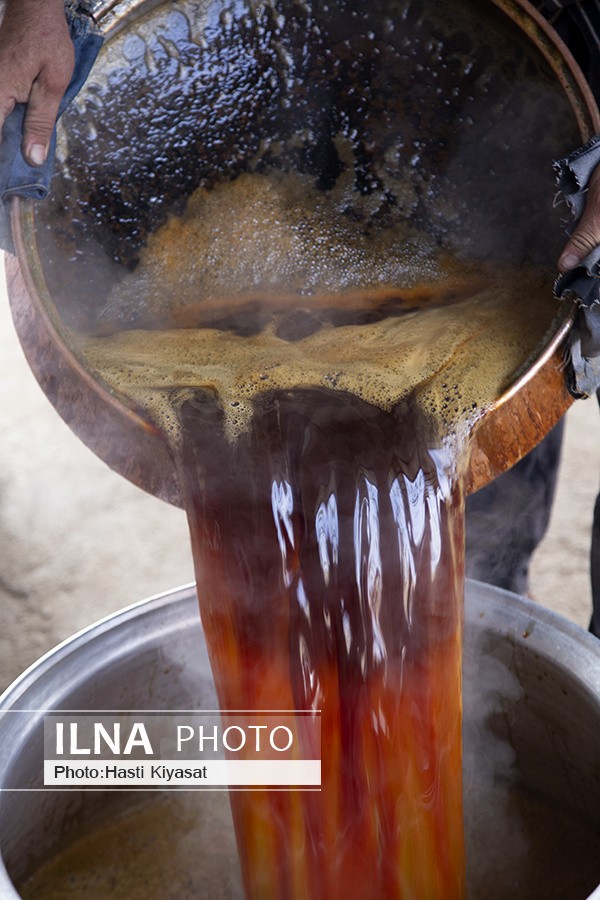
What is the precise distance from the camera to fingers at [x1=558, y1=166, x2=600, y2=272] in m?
0.74

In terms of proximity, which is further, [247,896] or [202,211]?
[202,211]

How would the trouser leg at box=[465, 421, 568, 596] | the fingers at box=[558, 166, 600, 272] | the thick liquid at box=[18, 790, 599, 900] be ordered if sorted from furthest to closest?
1. the trouser leg at box=[465, 421, 568, 596]
2. the thick liquid at box=[18, 790, 599, 900]
3. the fingers at box=[558, 166, 600, 272]

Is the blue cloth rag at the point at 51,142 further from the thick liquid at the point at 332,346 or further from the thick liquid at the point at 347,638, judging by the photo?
the thick liquid at the point at 347,638

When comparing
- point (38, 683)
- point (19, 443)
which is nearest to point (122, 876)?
point (38, 683)

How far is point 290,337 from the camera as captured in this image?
36.3 inches

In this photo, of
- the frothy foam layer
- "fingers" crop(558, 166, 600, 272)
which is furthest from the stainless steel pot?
"fingers" crop(558, 166, 600, 272)

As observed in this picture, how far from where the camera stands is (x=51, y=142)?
2.51 ft

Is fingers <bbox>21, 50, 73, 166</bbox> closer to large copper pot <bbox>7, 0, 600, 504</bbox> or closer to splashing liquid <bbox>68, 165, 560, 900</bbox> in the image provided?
large copper pot <bbox>7, 0, 600, 504</bbox>

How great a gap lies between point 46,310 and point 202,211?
28cm

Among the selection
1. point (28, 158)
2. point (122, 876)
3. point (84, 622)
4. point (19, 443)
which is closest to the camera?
point (28, 158)

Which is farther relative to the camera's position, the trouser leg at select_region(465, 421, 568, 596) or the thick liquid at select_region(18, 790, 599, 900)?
the trouser leg at select_region(465, 421, 568, 596)

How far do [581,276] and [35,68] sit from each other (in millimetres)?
536

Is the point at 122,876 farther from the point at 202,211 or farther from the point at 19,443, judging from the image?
the point at 19,443

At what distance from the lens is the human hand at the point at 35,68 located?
74 centimetres
